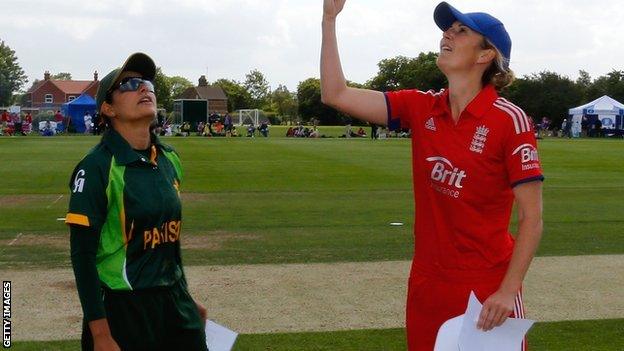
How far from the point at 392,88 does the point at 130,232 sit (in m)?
98.9

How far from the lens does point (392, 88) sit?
335ft

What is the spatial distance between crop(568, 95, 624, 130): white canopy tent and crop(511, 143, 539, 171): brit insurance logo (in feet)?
206

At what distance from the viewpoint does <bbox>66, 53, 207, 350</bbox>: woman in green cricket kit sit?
→ 4.07m

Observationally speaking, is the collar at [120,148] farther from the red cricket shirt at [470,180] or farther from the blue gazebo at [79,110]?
the blue gazebo at [79,110]

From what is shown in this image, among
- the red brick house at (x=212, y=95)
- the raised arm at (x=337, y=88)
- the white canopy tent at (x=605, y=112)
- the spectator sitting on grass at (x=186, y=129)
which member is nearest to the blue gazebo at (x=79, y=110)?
the spectator sitting on grass at (x=186, y=129)

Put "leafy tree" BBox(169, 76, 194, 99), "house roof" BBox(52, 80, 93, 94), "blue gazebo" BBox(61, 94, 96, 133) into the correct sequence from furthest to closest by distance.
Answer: "leafy tree" BBox(169, 76, 194, 99)
"house roof" BBox(52, 80, 93, 94)
"blue gazebo" BBox(61, 94, 96, 133)

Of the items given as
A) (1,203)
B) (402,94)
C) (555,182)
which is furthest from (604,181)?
(402,94)

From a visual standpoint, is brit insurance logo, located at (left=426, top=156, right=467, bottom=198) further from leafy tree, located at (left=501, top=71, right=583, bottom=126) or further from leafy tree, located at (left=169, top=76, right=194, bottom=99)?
leafy tree, located at (left=169, top=76, right=194, bottom=99)

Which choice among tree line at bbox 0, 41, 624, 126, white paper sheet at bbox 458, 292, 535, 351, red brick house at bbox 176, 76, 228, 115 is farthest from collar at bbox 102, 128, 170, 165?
red brick house at bbox 176, 76, 228, 115

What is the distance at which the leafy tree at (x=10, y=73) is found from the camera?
433ft

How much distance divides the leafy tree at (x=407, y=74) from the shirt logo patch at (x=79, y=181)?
74703 millimetres

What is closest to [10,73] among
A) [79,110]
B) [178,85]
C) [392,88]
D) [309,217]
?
[178,85]

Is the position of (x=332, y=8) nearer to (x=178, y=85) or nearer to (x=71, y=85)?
(x=71, y=85)

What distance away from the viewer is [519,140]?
158 inches
